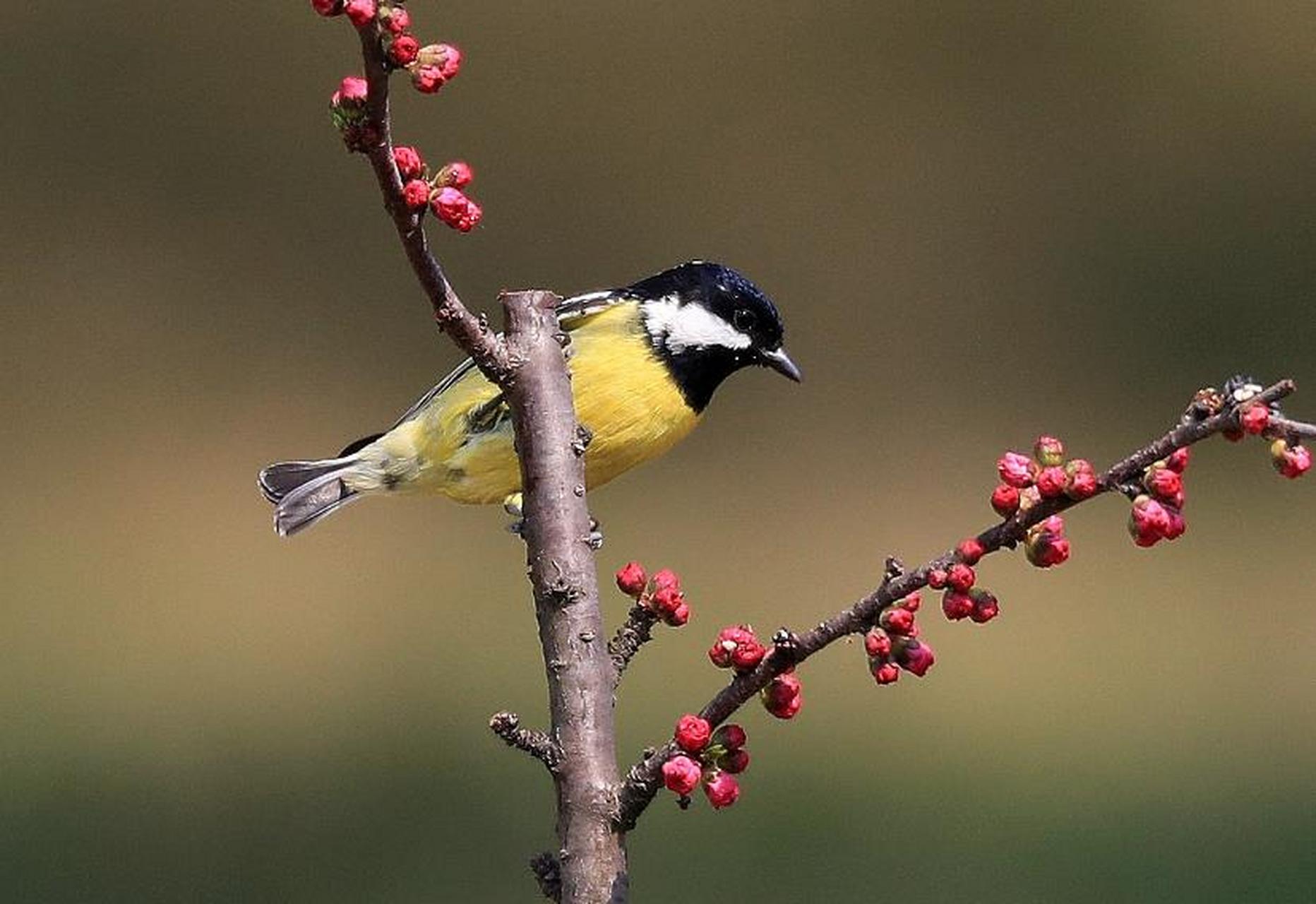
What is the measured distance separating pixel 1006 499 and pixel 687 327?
1.72 m

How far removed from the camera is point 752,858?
4074 mm

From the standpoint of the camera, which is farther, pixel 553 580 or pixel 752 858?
pixel 752 858

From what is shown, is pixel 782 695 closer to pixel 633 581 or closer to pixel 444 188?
pixel 633 581

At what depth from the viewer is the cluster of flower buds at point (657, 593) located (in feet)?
4.36

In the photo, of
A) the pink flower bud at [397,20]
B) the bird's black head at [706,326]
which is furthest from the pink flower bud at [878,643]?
the bird's black head at [706,326]

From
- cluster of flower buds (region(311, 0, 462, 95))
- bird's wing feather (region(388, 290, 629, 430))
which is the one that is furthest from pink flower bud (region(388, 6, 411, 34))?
bird's wing feather (region(388, 290, 629, 430))

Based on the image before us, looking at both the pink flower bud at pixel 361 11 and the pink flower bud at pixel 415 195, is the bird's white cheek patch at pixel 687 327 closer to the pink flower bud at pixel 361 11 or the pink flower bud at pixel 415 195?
the pink flower bud at pixel 415 195

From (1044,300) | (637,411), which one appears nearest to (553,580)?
(637,411)

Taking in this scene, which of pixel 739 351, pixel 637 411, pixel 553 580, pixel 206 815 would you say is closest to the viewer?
pixel 553 580

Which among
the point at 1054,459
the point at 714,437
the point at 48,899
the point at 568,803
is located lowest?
the point at 568,803

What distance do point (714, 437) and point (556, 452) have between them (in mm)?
5212

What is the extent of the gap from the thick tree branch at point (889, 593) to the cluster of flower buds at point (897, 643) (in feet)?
0.05

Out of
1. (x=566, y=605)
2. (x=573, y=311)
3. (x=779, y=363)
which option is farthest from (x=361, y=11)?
(x=779, y=363)

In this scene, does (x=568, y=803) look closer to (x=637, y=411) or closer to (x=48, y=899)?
(x=637, y=411)
